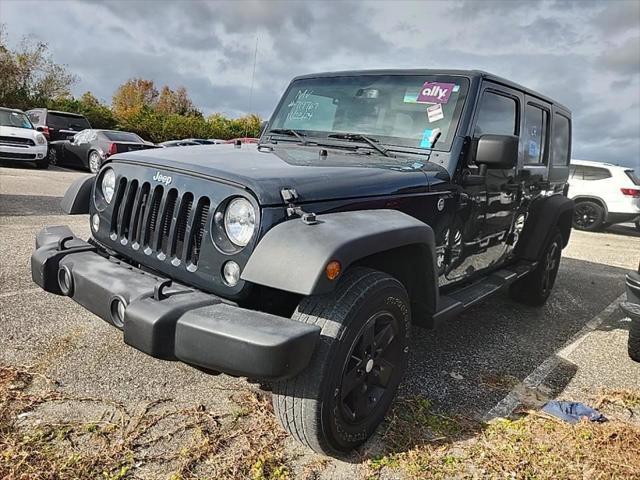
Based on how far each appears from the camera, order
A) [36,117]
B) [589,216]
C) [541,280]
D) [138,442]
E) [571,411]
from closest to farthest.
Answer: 1. [138,442]
2. [571,411]
3. [541,280]
4. [589,216]
5. [36,117]

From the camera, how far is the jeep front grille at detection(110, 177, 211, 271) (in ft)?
7.65

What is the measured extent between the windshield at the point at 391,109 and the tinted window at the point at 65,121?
15.0m

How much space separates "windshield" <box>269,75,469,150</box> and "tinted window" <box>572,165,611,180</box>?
1053 centimetres

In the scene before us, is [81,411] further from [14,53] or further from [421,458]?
[14,53]

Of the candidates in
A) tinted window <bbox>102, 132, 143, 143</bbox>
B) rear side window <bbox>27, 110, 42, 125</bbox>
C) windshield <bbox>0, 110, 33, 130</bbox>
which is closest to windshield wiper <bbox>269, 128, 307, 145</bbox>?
tinted window <bbox>102, 132, 143, 143</bbox>

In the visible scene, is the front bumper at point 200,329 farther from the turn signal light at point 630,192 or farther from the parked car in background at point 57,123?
the parked car in background at point 57,123

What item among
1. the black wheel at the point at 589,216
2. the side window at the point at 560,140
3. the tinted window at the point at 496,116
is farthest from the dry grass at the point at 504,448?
the black wheel at the point at 589,216

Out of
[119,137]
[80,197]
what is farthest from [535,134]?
[119,137]

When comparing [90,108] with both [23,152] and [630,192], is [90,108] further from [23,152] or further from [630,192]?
[630,192]

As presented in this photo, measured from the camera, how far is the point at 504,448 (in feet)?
8.41

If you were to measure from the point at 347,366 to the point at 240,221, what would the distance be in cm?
80

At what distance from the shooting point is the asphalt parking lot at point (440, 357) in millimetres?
2875

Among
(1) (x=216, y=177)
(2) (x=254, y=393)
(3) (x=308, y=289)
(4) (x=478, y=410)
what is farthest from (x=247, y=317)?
(4) (x=478, y=410)

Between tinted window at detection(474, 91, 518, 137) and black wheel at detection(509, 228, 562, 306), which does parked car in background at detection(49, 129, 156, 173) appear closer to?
black wheel at detection(509, 228, 562, 306)
